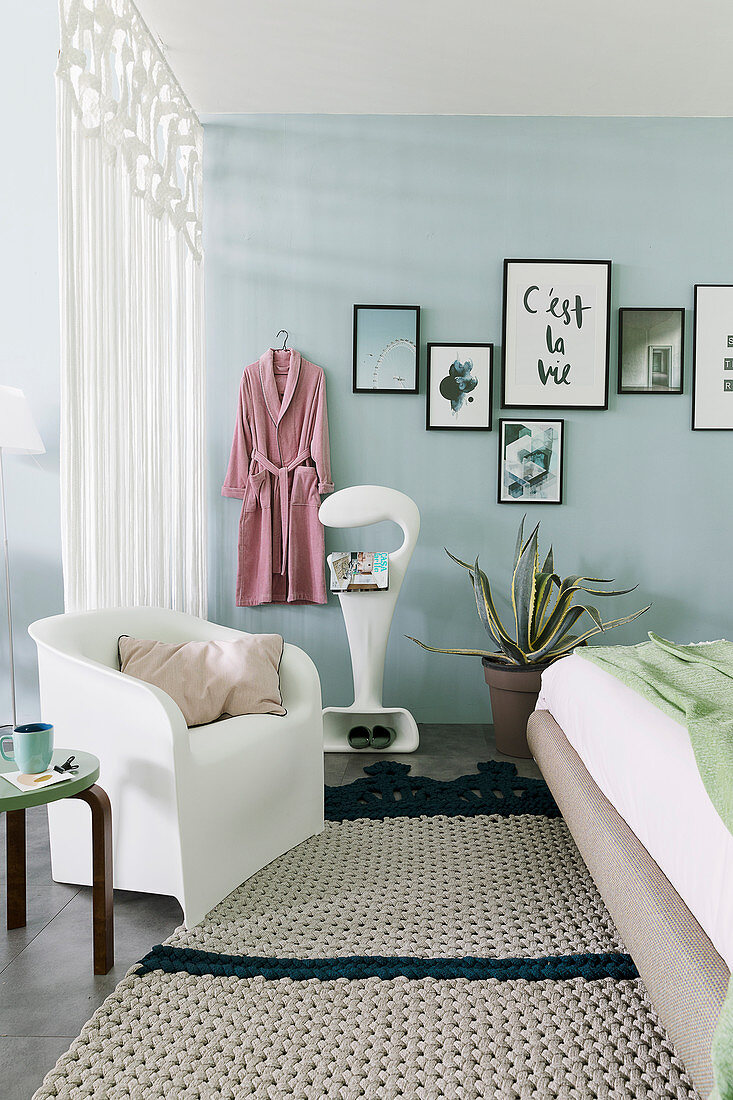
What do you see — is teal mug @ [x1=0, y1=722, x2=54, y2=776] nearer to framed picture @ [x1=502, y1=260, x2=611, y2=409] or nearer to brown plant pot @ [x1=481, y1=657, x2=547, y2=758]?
brown plant pot @ [x1=481, y1=657, x2=547, y2=758]

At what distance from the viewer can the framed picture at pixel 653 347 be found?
3465 millimetres

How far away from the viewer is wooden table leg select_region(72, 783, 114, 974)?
165 centimetres

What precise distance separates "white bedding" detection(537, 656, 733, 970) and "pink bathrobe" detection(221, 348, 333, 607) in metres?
1.60

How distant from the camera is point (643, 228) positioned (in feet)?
11.4

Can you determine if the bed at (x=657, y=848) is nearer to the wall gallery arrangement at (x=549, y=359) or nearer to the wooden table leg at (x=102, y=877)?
the wooden table leg at (x=102, y=877)

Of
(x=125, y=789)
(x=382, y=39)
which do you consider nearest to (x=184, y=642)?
(x=125, y=789)

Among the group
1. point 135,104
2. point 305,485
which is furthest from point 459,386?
point 135,104

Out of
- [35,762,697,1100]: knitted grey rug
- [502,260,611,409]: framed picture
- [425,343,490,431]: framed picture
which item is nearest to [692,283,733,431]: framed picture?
[502,260,611,409]: framed picture

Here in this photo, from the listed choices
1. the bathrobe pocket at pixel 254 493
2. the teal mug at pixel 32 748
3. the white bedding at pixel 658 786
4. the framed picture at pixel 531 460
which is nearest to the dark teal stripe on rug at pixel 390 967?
the white bedding at pixel 658 786

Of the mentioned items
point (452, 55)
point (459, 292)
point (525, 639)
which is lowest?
point (525, 639)

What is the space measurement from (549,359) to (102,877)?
277 cm

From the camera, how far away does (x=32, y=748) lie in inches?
64.4

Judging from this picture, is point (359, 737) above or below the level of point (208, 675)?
below

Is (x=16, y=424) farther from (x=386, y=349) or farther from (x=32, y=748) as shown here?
(x=386, y=349)
